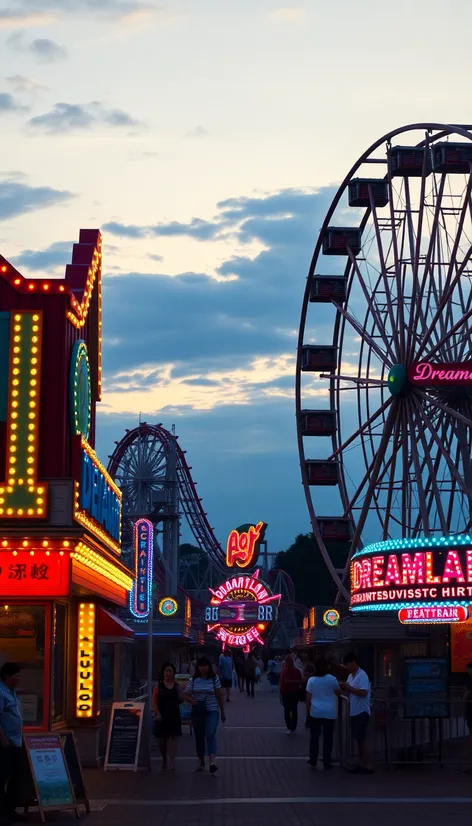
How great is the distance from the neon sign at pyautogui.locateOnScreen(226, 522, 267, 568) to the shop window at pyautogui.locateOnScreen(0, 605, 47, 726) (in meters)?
56.3

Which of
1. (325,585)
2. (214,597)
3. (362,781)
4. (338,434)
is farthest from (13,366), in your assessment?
(325,585)

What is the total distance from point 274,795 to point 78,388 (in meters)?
5.78

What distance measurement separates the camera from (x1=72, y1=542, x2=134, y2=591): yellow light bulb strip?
15368mm

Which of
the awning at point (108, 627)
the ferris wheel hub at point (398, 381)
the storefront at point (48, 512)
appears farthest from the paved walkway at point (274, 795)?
the ferris wheel hub at point (398, 381)

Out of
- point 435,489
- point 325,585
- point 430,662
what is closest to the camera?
point 430,662

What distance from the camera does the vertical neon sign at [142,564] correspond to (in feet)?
88.5

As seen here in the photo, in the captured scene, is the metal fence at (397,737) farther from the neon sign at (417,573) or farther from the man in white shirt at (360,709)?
the neon sign at (417,573)

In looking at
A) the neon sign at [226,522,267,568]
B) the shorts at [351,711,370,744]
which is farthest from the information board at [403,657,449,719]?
the neon sign at [226,522,267,568]

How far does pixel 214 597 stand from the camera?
67.4m

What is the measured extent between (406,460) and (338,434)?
5.43 m

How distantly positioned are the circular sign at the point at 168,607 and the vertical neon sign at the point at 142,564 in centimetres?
2206

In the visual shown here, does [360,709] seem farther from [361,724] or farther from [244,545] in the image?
[244,545]

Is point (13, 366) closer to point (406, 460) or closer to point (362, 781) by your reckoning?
point (362, 781)

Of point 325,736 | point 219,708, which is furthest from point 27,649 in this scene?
point 325,736
